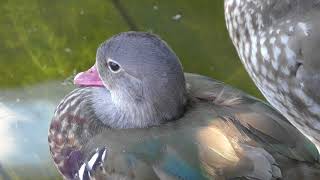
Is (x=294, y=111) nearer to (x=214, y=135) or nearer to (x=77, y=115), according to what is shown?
(x=214, y=135)

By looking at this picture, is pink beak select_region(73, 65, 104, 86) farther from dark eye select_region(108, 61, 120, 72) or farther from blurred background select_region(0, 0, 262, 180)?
blurred background select_region(0, 0, 262, 180)

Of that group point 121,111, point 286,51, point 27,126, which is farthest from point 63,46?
point 286,51

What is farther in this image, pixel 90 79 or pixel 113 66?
pixel 90 79

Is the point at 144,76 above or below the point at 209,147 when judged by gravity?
above

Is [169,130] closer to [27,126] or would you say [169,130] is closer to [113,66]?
[113,66]

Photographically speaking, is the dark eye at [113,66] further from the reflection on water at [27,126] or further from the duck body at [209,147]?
the reflection on water at [27,126]

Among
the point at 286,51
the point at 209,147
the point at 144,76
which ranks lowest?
the point at 209,147

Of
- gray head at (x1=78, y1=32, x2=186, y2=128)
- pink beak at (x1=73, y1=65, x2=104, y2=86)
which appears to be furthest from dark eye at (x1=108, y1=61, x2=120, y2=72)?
pink beak at (x1=73, y1=65, x2=104, y2=86)
